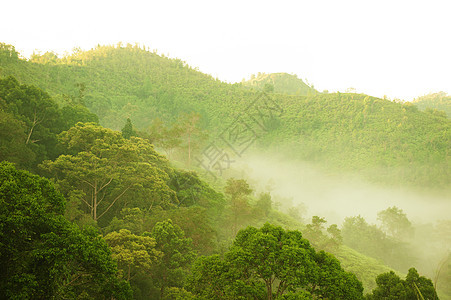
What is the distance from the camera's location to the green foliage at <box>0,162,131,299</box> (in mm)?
9037

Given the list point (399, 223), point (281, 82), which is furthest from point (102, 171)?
point (281, 82)

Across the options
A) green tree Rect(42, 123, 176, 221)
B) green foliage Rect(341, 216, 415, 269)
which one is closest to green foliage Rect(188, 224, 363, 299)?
green tree Rect(42, 123, 176, 221)

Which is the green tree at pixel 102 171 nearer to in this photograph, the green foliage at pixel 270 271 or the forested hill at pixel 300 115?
the green foliage at pixel 270 271

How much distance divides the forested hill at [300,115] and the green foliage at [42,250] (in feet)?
186

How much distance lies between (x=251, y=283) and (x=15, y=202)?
28.7ft

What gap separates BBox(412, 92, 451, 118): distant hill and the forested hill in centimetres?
7606

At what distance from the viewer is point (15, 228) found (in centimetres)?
923

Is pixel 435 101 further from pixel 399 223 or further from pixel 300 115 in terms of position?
pixel 399 223

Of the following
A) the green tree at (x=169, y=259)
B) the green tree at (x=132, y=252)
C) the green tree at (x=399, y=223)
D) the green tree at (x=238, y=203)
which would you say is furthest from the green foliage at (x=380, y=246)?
the green tree at (x=132, y=252)

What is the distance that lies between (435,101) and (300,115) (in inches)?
4634

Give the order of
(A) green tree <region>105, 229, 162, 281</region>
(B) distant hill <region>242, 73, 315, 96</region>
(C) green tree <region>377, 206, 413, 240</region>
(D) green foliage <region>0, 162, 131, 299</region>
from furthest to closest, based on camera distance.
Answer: (B) distant hill <region>242, 73, 315, 96</region> < (C) green tree <region>377, 206, 413, 240</region> < (A) green tree <region>105, 229, 162, 281</region> < (D) green foliage <region>0, 162, 131, 299</region>

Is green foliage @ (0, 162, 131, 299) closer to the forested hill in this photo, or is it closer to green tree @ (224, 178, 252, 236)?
→ green tree @ (224, 178, 252, 236)

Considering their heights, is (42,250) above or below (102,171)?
above

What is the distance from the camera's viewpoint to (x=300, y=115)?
93250 millimetres
